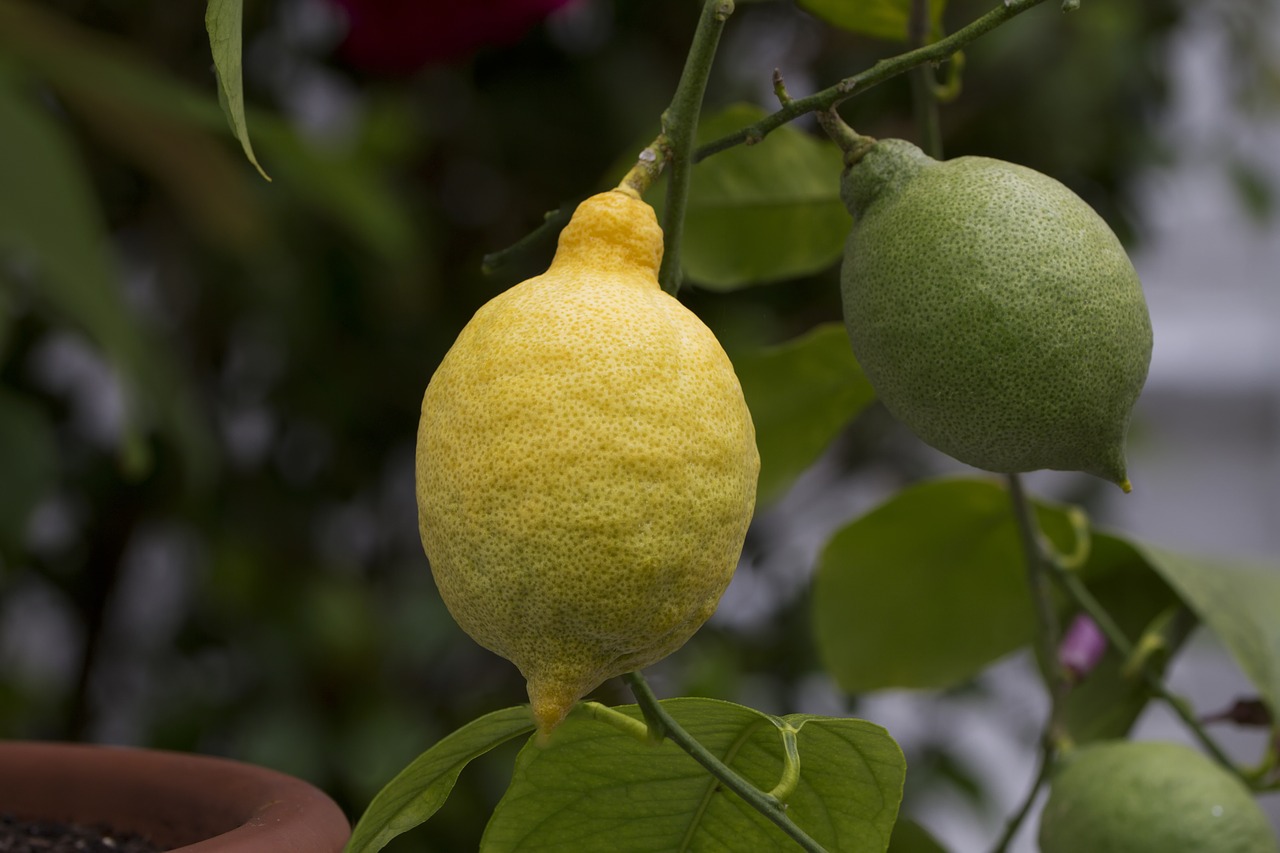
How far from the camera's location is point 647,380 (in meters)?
0.27

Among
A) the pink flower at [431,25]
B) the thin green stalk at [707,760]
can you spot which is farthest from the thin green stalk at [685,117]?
the pink flower at [431,25]

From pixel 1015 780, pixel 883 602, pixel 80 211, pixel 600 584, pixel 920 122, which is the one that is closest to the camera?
pixel 600 584

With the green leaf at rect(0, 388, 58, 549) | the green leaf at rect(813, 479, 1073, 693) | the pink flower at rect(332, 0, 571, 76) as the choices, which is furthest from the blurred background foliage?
the green leaf at rect(813, 479, 1073, 693)

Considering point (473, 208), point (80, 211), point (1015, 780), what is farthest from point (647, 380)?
point (1015, 780)

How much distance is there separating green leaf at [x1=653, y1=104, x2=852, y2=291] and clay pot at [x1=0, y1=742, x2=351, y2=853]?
0.71 ft

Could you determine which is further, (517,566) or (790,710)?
(790,710)

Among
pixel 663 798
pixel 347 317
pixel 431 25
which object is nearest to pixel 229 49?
pixel 663 798

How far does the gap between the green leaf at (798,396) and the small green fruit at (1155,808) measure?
0.51 ft

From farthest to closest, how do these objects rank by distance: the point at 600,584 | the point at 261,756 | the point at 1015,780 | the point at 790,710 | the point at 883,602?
the point at 1015,780, the point at 790,710, the point at 261,756, the point at 883,602, the point at 600,584

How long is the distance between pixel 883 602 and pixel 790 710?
0.50 meters

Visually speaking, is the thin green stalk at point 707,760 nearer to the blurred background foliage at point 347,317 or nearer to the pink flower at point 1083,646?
the pink flower at point 1083,646

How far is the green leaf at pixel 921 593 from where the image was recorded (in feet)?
1.76

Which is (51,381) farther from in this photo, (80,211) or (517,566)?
(517,566)

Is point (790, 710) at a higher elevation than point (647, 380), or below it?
below
